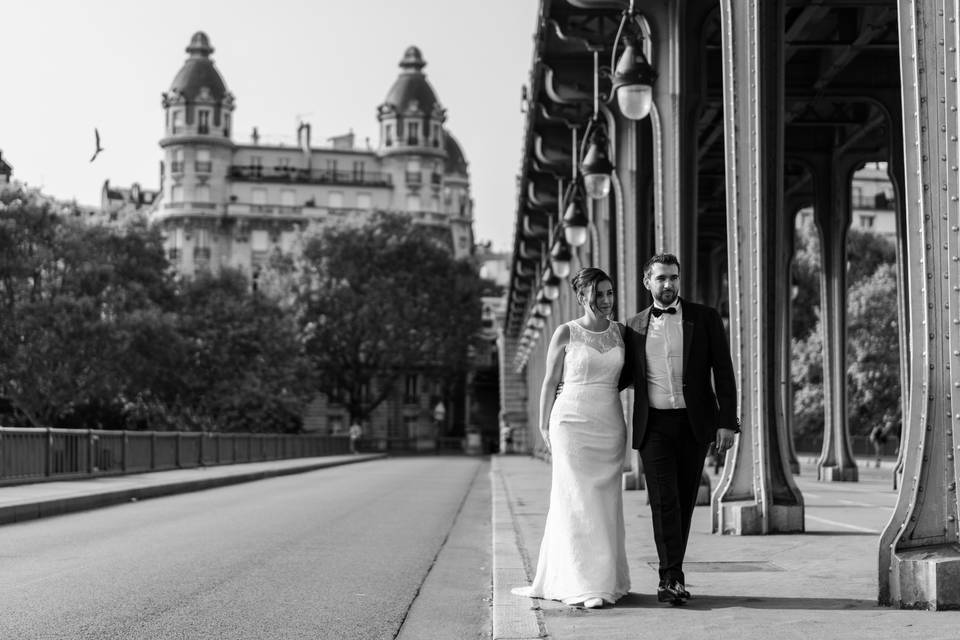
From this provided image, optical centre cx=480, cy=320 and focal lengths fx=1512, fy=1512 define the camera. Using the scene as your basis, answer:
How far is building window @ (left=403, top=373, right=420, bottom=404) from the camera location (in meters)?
116

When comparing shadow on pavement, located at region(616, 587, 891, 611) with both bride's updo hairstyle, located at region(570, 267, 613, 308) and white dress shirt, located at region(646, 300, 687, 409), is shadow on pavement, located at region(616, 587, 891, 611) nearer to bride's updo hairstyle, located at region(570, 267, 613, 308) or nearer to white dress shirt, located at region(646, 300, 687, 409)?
white dress shirt, located at region(646, 300, 687, 409)

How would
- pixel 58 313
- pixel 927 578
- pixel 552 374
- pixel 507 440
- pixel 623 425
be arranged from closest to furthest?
1. pixel 927 578
2. pixel 623 425
3. pixel 552 374
4. pixel 58 313
5. pixel 507 440

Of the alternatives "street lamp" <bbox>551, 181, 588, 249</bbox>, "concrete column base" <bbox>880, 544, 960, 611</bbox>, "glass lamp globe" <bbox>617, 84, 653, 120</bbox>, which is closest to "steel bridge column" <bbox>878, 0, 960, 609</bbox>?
"concrete column base" <bbox>880, 544, 960, 611</bbox>

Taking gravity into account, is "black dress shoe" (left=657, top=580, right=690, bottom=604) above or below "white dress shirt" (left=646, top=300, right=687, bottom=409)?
below

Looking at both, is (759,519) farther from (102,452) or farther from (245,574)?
(102,452)

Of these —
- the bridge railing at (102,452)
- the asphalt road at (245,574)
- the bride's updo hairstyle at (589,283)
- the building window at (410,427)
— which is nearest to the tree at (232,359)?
the bridge railing at (102,452)

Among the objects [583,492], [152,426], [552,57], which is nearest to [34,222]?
[152,426]

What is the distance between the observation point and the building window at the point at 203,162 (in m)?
119

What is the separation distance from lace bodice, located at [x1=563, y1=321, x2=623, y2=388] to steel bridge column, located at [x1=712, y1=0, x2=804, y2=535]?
4.92 m

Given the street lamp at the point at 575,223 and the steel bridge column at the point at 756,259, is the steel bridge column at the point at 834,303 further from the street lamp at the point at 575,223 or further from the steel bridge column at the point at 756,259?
the steel bridge column at the point at 756,259

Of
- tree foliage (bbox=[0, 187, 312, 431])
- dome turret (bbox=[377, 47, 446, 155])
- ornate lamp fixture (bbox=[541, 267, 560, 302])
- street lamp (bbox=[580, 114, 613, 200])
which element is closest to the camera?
street lamp (bbox=[580, 114, 613, 200])

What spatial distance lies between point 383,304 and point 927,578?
83.4 meters

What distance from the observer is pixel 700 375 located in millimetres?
8258

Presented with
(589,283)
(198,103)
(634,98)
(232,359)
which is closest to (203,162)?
(198,103)
